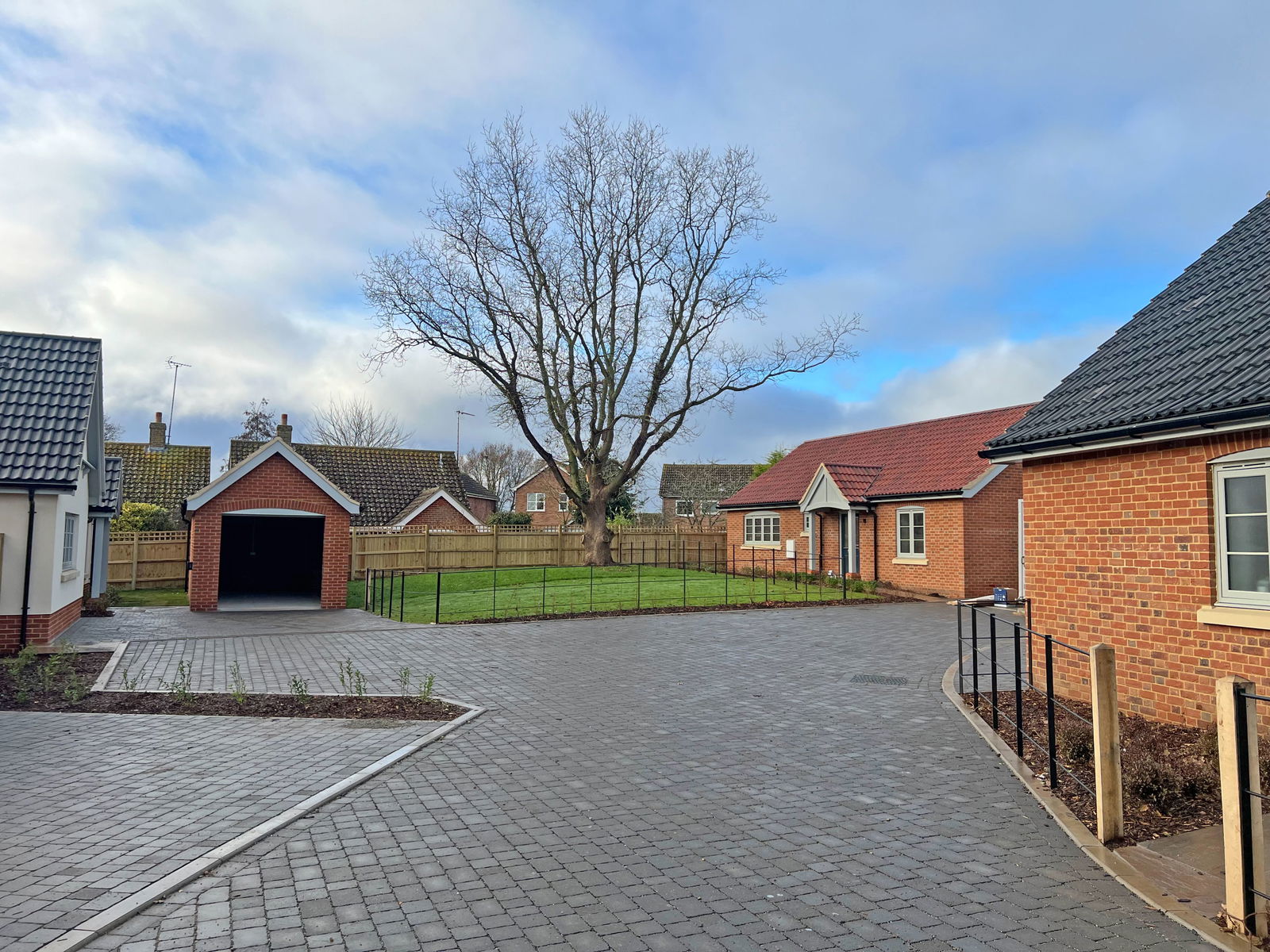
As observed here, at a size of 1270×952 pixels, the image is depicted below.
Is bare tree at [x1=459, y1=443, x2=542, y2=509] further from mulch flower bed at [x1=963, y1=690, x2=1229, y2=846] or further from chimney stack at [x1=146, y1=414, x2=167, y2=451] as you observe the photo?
mulch flower bed at [x1=963, y1=690, x2=1229, y2=846]

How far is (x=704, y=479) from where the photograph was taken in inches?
2680

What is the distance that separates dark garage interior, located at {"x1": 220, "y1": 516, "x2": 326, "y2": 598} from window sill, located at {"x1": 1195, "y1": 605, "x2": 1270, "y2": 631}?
93.5ft

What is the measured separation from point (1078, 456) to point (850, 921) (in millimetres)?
7301

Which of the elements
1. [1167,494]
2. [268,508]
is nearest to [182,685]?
[1167,494]

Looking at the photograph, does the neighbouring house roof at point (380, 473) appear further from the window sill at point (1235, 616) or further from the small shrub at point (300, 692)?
the window sill at point (1235, 616)

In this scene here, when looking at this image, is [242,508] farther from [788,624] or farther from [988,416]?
[988,416]

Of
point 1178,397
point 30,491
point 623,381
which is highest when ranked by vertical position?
point 623,381

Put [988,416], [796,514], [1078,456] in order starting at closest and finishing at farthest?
1. [1078,456]
2. [988,416]
3. [796,514]

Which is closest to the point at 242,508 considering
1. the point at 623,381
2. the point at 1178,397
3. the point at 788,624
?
the point at 788,624

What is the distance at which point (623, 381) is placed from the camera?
120 feet

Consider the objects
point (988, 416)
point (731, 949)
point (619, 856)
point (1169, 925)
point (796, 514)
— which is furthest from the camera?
point (796, 514)

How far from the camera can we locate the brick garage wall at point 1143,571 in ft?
27.3

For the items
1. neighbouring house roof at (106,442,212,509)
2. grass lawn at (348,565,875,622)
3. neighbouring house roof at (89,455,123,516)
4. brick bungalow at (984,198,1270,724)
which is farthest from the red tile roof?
neighbouring house roof at (106,442,212,509)

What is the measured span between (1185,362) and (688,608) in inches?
537
